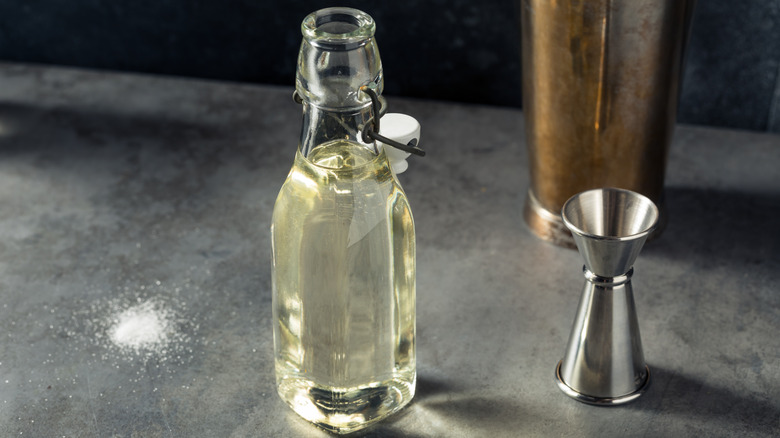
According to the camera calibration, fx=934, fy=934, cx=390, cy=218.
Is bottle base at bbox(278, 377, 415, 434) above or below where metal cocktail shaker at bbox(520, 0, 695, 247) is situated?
below

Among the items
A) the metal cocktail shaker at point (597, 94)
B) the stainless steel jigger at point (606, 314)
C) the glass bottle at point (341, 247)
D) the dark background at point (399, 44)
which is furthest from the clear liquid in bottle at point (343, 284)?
the dark background at point (399, 44)

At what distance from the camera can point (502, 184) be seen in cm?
118

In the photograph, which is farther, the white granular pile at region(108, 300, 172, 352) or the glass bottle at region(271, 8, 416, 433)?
the white granular pile at region(108, 300, 172, 352)

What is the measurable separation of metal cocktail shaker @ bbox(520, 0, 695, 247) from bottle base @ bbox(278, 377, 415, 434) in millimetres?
344

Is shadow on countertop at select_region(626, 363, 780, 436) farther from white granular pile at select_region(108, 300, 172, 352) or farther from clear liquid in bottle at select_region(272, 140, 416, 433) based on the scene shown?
white granular pile at select_region(108, 300, 172, 352)

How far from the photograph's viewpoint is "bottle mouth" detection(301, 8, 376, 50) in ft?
2.15

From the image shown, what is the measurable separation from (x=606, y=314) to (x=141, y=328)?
456mm

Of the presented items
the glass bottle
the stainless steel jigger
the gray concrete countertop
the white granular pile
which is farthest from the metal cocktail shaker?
the white granular pile

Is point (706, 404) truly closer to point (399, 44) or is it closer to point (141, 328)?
point (141, 328)

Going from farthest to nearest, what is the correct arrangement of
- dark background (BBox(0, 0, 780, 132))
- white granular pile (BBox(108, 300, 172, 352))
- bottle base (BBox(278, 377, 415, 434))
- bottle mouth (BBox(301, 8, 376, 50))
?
dark background (BBox(0, 0, 780, 132)) < white granular pile (BBox(108, 300, 172, 352)) < bottle base (BBox(278, 377, 415, 434)) < bottle mouth (BBox(301, 8, 376, 50))

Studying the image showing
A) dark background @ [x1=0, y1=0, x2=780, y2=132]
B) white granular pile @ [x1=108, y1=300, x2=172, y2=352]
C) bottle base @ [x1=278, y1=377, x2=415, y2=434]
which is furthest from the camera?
dark background @ [x1=0, y1=0, x2=780, y2=132]

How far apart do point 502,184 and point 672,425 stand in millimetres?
444

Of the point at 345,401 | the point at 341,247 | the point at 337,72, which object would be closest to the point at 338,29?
the point at 337,72

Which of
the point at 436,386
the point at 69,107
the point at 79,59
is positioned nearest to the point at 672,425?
the point at 436,386
